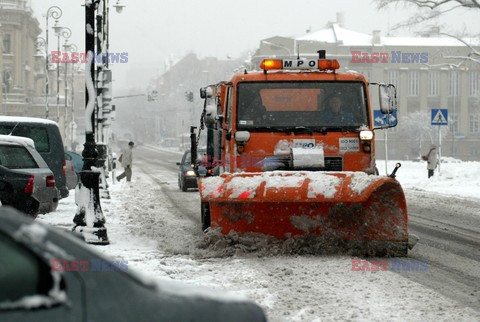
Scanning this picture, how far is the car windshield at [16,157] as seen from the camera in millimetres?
13883

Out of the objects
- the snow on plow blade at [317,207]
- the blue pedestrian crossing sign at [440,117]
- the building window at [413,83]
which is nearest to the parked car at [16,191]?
the snow on plow blade at [317,207]

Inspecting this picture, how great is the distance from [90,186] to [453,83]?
101624mm

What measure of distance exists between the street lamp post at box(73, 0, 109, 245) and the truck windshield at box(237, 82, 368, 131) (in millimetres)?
2260

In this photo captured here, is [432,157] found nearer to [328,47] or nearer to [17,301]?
[17,301]

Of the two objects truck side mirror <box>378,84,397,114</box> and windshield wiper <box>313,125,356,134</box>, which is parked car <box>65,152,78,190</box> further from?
truck side mirror <box>378,84,397,114</box>

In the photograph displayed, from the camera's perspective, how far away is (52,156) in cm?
1788

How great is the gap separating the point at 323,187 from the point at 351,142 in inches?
68.2

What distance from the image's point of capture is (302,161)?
11.1 meters

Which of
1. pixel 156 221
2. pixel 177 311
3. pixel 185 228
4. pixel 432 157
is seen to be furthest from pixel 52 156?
pixel 432 157

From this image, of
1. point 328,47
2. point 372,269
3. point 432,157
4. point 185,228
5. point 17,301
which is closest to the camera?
point 17,301

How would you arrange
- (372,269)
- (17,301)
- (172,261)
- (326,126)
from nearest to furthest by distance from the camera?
(17,301) < (372,269) < (172,261) < (326,126)

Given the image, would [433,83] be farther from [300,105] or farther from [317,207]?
[317,207]

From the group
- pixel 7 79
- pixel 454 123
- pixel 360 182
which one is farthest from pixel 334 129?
pixel 454 123

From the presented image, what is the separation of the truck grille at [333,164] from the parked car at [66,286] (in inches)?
320
